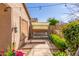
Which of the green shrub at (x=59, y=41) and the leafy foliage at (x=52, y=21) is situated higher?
the leafy foliage at (x=52, y=21)

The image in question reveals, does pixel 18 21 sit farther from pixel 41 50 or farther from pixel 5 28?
pixel 41 50

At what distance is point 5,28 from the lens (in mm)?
5660

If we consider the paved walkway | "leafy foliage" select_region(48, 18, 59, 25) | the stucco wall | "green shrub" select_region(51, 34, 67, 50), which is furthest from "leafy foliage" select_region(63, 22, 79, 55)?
the stucco wall

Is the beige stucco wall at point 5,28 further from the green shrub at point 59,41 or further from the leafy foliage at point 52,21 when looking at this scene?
the green shrub at point 59,41

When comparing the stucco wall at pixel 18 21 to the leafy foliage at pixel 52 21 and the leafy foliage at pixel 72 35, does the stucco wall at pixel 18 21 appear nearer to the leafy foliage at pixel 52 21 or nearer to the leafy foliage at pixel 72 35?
the leafy foliage at pixel 52 21

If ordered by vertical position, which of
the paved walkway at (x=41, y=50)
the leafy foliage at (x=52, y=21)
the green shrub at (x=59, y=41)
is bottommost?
the paved walkway at (x=41, y=50)

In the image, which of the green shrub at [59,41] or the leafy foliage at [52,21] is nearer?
the leafy foliage at [52,21]

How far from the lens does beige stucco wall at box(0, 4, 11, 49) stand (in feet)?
18.4

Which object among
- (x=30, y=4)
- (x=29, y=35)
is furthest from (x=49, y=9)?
(x=29, y=35)

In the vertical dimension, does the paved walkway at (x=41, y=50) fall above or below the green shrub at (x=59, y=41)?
below

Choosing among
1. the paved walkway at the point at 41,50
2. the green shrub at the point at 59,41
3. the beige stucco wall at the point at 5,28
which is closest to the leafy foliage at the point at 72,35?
the green shrub at the point at 59,41

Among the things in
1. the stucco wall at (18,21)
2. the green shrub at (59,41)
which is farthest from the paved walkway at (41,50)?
the stucco wall at (18,21)

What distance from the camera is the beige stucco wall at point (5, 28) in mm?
5602

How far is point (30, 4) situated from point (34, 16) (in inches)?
13.7
